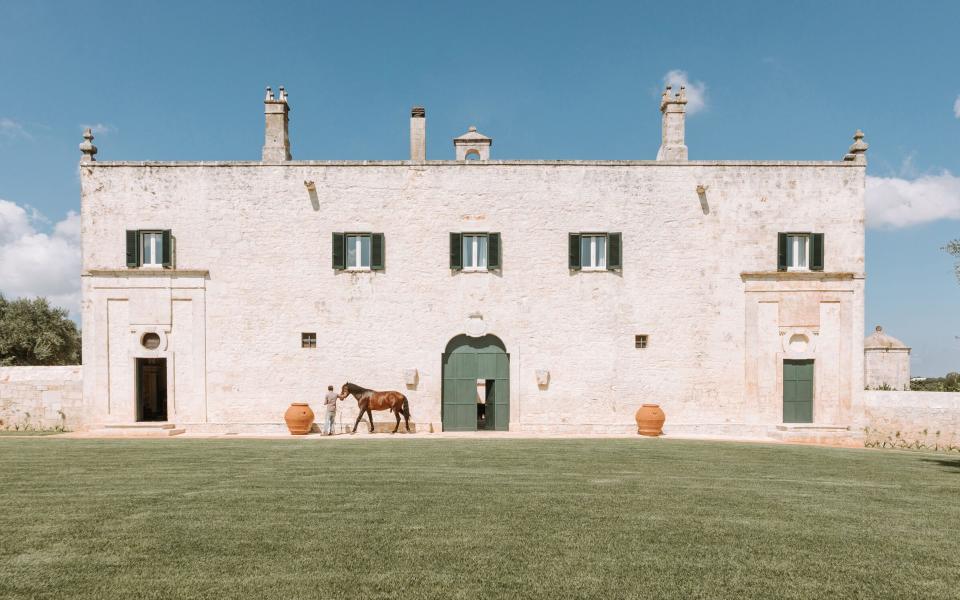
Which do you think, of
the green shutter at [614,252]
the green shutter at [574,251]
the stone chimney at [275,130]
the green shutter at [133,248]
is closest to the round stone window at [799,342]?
the green shutter at [614,252]

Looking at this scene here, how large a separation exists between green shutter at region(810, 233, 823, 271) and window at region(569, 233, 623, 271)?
612 cm

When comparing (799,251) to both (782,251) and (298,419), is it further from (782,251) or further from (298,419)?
(298,419)

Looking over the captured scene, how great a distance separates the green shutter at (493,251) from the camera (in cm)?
1897

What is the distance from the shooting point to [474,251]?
1917 centimetres

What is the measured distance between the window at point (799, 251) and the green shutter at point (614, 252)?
510 centimetres

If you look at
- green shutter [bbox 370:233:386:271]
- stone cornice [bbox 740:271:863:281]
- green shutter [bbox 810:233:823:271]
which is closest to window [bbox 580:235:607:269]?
stone cornice [bbox 740:271:863:281]

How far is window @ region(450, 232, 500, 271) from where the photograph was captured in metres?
19.0

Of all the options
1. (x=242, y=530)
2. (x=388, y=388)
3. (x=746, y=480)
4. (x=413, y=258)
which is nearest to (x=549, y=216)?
(x=413, y=258)

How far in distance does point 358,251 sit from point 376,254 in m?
0.64

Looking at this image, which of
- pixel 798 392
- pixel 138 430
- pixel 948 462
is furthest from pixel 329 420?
pixel 948 462

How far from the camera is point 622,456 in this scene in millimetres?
12422

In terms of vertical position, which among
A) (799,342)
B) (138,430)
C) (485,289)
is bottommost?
(138,430)

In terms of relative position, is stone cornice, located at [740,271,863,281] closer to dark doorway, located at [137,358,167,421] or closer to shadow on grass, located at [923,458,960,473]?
shadow on grass, located at [923,458,960,473]

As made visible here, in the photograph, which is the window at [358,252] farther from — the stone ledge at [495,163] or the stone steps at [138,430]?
the stone steps at [138,430]
